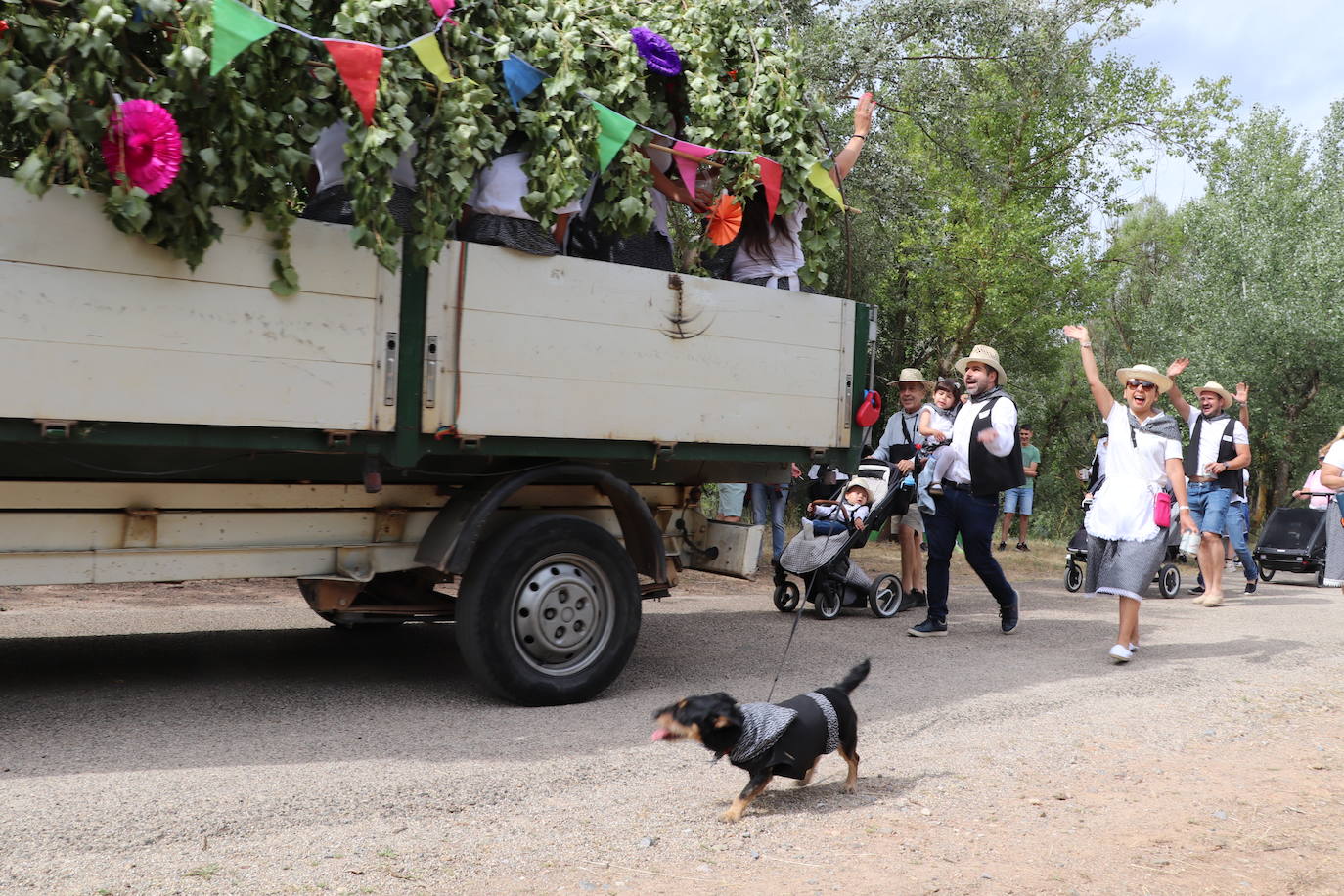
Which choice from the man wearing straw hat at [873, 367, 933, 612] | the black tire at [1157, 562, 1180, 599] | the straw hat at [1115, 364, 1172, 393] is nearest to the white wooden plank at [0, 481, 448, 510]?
the straw hat at [1115, 364, 1172, 393]

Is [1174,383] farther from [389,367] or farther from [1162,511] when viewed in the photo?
[389,367]

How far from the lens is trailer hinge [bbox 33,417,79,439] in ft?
15.2

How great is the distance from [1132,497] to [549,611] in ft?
13.4

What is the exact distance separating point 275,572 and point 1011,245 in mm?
20458

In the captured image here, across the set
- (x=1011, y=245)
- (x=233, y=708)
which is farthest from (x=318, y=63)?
(x=1011, y=245)

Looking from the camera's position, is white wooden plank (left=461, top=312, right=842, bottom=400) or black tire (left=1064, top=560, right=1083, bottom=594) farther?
black tire (left=1064, top=560, right=1083, bottom=594)

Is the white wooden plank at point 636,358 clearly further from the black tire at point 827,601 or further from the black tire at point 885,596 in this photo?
the black tire at point 885,596

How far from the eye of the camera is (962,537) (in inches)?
354

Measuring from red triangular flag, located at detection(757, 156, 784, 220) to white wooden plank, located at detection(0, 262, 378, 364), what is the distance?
7.62ft

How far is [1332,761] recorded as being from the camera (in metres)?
5.61

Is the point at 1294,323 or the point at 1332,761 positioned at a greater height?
the point at 1294,323

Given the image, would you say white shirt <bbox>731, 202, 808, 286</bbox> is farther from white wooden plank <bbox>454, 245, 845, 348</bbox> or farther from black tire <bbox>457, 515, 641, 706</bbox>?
black tire <bbox>457, 515, 641, 706</bbox>

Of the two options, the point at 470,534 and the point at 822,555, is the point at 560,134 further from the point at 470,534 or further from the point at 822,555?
the point at 822,555

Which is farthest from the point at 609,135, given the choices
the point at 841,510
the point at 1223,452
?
the point at 1223,452
